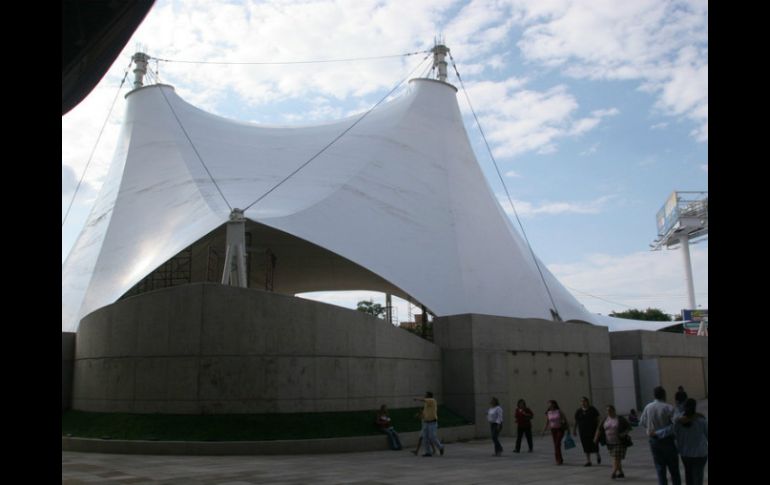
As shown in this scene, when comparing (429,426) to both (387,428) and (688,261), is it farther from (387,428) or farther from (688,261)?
(688,261)

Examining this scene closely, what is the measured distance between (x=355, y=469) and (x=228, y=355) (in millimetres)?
4215

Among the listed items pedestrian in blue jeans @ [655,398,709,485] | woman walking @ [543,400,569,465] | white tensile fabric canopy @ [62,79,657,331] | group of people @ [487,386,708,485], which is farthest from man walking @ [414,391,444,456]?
white tensile fabric canopy @ [62,79,657,331]

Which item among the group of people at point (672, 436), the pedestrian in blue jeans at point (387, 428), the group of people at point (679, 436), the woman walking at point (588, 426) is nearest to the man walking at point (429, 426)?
the pedestrian in blue jeans at point (387, 428)

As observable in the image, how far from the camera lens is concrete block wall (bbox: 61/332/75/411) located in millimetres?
15711

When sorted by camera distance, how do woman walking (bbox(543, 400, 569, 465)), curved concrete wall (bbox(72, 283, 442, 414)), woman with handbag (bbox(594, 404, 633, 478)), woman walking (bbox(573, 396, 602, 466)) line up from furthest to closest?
1. curved concrete wall (bbox(72, 283, 442, 414))
2. woman walking (bbox(543, 400, 569, 465))
3. woman walking (bbox(573, 396, 602, 466))
4. woman with handbag (bbox(594, 404, 633, 478))

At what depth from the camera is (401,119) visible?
1003 inches

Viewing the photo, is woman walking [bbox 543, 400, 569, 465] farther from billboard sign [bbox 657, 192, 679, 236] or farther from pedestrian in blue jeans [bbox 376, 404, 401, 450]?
billboard sign [bbox 657, 192, 679, 236]

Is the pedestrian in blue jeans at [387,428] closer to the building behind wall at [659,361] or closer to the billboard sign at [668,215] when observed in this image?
the building behind wall at [659,361]

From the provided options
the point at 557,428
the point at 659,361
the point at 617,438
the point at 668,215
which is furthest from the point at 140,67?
the point at 668,215

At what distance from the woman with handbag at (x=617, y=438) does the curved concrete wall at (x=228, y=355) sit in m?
6.06

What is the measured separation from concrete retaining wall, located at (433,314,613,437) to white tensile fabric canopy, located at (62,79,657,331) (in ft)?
5.65
